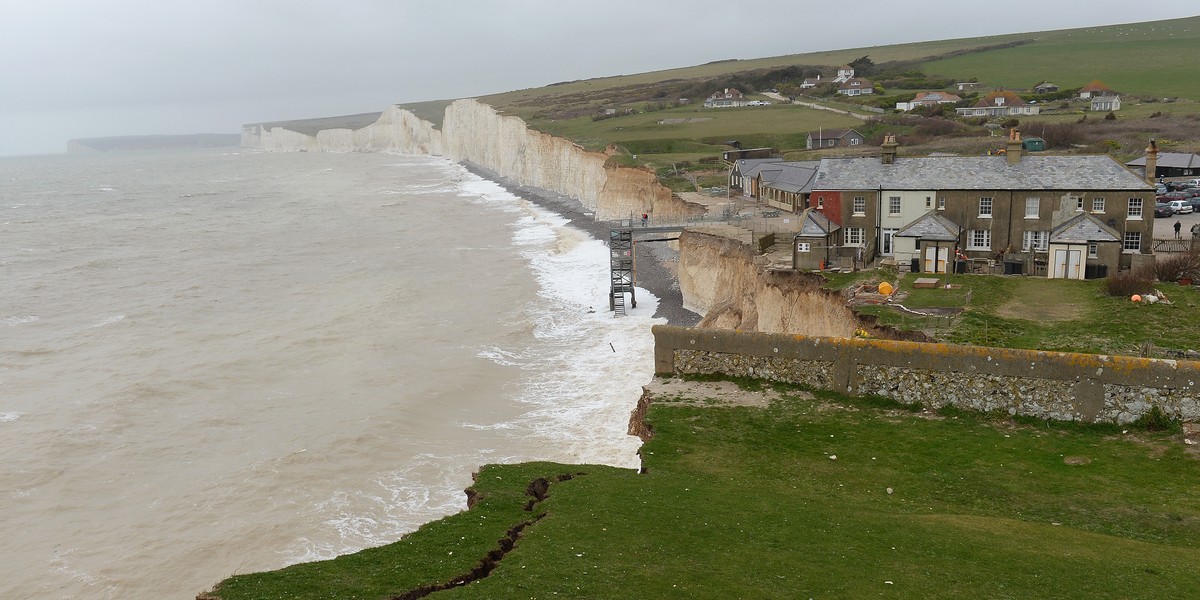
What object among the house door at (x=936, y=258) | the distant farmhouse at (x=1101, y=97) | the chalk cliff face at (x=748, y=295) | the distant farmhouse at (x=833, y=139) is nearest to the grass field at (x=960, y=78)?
the distant farmhouse at (x=833, y=139)

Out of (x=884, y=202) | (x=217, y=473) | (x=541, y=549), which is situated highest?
(x=884, y=202)

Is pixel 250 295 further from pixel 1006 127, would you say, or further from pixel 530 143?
pixel 1006 127

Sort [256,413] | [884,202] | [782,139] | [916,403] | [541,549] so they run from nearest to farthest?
[541,549] → [916,403] → [256,413] → [884,202] → [782,139]

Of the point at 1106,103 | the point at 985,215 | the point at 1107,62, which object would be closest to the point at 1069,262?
the point at 985,215

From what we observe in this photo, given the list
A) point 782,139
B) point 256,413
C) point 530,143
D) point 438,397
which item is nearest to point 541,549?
point 438,397

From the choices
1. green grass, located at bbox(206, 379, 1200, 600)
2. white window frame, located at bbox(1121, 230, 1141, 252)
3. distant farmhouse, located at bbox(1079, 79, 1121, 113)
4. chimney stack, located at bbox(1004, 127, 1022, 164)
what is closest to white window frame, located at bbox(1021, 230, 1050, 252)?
white window frame, located at bbox(1121, 230, 1141, 252)

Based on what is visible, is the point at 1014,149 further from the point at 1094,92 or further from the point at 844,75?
the point at 844,75

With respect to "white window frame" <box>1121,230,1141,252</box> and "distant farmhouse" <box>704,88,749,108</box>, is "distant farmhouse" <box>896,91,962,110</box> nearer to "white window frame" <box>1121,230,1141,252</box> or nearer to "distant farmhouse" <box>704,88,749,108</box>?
"distant farmhouse" <box>704,88,749,108</box>
